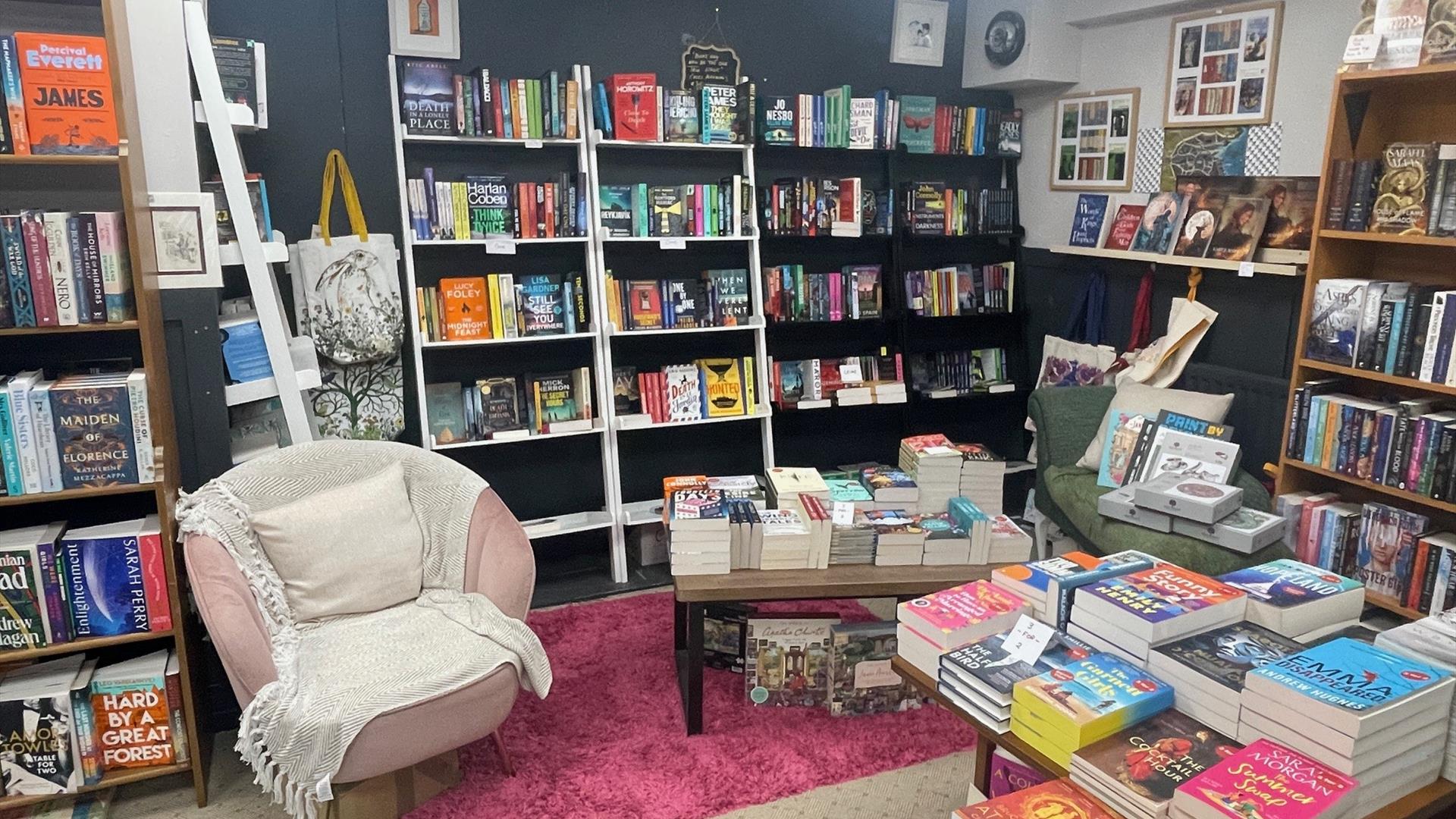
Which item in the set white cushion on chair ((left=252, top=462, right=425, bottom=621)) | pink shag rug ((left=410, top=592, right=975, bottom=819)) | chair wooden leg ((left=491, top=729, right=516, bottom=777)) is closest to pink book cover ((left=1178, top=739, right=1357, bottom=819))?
pink shag rug ((left=410, top=592, right=975, bottom=819))

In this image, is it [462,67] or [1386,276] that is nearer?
[1386,276]

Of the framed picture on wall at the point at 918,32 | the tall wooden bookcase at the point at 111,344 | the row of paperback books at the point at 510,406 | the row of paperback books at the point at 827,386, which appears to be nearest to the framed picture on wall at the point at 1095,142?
the framed picture on wall at the point at 918,32

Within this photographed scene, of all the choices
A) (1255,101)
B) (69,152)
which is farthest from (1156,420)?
(69,152)

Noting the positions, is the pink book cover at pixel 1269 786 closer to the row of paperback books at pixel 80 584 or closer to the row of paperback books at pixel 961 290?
the row of paperback books at pixel 80 584

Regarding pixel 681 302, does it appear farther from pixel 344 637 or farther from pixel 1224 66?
pixel 1224 66

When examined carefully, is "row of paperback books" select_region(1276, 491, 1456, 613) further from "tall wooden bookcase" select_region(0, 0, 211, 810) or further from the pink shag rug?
"tall wooden bookcase" select_region(0, 0, 211, 810)

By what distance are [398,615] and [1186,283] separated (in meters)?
3.48

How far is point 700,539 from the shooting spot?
2842 millimetres

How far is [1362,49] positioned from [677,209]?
2501mm

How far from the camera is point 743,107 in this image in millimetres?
4098

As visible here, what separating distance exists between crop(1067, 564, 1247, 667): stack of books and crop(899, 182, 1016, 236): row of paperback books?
2876mm

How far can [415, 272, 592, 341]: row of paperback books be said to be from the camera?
12.5ft

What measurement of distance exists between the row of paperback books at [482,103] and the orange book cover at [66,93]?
1325mm

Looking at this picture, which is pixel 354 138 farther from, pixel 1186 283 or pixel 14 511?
pixel 1186 283
